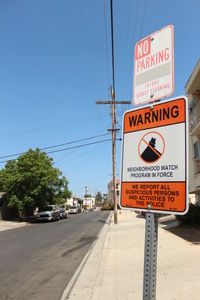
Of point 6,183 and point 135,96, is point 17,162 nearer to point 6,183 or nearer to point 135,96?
point 6,183

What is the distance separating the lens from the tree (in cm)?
2638

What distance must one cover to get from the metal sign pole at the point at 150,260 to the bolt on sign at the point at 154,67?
100 centimetres

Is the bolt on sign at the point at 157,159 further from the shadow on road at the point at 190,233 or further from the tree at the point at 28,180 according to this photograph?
the tree at the point at 28,180

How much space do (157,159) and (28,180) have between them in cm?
2601

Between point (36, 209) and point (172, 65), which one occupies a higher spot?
point (172, 65)

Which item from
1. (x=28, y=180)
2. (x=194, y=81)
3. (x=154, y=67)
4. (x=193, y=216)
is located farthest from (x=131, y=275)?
(x=28, y=180)

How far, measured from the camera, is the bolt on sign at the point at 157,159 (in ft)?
6.32

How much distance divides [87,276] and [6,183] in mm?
22197

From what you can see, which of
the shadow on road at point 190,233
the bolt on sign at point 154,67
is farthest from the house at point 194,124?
the bolt on sign at point 154,67

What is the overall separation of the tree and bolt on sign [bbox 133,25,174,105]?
82.1ft

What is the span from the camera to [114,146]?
24844 mm

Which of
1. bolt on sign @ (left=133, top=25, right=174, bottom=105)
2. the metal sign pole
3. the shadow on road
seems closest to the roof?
the shadow on road

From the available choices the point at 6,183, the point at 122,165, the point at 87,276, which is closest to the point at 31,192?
the point at 6,183

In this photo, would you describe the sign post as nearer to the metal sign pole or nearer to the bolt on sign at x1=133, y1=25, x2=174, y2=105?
the metal sign pole
